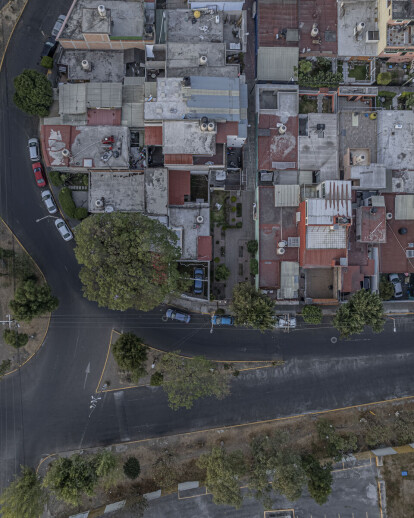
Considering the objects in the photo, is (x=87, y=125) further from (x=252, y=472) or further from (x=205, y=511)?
(x=205, y=511)

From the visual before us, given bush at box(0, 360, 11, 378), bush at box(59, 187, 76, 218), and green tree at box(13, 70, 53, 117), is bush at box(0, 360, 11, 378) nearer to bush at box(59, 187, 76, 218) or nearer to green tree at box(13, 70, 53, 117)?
bush at box(59, 187, 76, 218)

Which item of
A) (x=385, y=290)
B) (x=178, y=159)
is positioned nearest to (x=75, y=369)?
(x=178, y=159)

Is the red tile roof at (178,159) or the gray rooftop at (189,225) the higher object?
the red tile roof at (178,159)

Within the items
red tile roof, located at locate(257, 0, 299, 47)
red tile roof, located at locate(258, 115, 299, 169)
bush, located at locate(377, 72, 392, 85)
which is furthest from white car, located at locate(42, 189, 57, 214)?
bush, located at locate(377, 72, 392, 85)

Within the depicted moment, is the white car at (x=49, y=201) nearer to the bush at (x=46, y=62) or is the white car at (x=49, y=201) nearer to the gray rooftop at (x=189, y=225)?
the gray rooftop at (x=189, y=225)

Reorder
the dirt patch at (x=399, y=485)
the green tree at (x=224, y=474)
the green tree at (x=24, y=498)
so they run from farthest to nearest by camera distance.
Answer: the dirt patch at (x=399, y=485)
the green tree at (x=224, y=474)
the green tree at (x=24, y=498)

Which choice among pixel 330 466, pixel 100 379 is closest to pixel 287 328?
pixel 330 466

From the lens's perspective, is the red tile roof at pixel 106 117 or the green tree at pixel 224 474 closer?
the green tree at pixel 224 474

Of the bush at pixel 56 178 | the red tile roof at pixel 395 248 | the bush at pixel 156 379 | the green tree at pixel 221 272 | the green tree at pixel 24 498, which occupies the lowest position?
the green tree at pixel 24 498

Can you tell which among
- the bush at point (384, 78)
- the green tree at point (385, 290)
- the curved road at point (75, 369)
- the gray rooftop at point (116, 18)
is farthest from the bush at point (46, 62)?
the green tree at point (385, 290)
